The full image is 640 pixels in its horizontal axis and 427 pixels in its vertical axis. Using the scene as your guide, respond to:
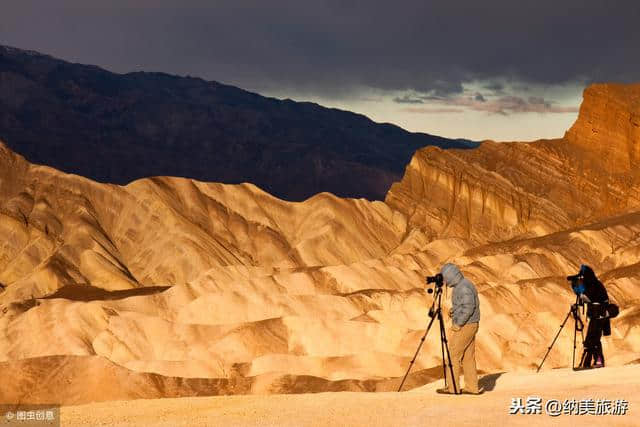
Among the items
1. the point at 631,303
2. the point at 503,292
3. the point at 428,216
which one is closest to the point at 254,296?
the point at 503,292

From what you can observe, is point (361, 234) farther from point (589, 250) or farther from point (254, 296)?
point (254, 296)

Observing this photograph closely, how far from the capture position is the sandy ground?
14.6 metres

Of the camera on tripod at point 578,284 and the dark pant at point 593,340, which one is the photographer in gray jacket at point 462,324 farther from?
the dark pant at point 593,340

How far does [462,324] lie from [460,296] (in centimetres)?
47

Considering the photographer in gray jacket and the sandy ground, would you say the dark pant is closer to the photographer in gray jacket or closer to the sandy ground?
the sandy ground

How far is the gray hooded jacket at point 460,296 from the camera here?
16.1 meters

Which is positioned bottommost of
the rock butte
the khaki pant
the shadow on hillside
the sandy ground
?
the shadow on hillside

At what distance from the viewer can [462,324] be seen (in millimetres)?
16344

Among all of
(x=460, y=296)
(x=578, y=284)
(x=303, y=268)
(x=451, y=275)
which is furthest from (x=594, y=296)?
(x=303, y=268)

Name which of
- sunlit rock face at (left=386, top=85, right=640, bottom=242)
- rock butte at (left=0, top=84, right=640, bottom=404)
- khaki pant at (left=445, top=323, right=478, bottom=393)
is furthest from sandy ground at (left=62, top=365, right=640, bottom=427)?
sunlit rock face at (left=386, top=85, right=640, bottom=242)

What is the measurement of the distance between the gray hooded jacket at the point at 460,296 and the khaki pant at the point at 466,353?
226 millimetres

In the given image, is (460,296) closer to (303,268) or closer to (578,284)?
(578,284)

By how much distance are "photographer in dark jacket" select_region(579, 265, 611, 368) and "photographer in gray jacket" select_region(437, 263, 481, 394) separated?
13.1ft

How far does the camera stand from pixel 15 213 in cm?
9812
